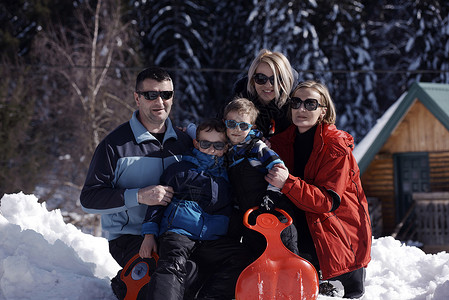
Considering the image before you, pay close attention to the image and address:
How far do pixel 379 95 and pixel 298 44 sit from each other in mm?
6404

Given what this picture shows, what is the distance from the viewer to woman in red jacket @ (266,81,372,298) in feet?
12.8

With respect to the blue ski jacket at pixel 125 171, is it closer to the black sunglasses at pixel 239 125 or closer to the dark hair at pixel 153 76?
the dark hair at pixel 153 76

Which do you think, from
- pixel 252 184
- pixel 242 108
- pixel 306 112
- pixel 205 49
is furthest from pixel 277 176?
pixel 205 49

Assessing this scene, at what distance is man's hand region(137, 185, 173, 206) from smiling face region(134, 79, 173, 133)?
2.03 feet

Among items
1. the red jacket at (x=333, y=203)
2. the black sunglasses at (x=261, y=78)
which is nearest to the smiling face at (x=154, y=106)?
the black sunglasses at (x=261, y=78)

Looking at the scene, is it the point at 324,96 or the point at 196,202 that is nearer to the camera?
the point at 196,202

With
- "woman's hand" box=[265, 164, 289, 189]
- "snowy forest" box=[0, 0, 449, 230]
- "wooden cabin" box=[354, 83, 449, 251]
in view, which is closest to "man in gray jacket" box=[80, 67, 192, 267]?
"woman's hand" box=[265, 164, 289, 189]

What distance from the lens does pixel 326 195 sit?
391 centimetres

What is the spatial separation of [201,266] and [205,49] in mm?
25605

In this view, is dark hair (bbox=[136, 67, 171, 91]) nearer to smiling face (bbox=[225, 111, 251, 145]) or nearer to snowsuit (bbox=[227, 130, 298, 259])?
smiling face (bbox=[225, 111, 251, 145])

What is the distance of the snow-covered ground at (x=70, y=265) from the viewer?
394 centimetres

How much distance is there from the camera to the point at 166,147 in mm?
4262

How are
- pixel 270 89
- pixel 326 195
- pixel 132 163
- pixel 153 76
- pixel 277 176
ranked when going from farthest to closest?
pixel 270 89 → pixel 153 76 → pixel 132 163 → pixel 326 195 → pixel 277 176

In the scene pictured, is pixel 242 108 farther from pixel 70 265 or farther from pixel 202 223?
pixel 70 265
